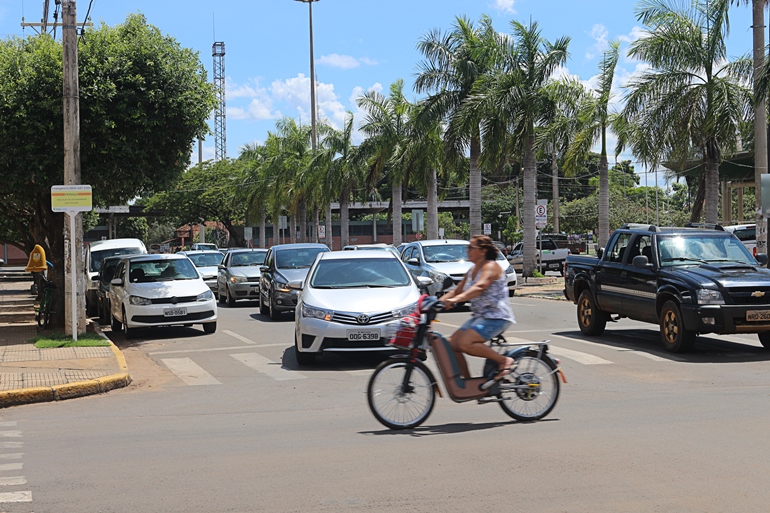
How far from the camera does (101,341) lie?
15.4 metres

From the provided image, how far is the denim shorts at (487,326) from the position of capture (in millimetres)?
8039

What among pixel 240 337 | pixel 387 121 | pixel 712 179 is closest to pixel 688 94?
pixel 712 179

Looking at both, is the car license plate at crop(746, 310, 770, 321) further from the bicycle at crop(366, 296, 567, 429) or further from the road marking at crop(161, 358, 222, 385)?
the road marking at crop(161, 358, 222, 385)

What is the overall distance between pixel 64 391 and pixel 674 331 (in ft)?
27.7

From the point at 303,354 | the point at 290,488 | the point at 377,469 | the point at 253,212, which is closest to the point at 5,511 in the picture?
the point at 290,488

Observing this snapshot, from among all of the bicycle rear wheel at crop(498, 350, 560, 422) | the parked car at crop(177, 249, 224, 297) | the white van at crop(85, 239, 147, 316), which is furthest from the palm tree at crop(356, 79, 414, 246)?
the bicycle rear wheel at crop(498, 350, 560, 422)

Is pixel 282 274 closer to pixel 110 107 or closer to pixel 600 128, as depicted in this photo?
pixel 110 107

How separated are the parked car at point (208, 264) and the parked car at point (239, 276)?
8.02ft

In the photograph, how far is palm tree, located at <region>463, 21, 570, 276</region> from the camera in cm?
3241

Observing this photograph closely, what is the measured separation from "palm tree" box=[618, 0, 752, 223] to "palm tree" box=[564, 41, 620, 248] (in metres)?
6.03

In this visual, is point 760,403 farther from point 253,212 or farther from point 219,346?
point 253,212

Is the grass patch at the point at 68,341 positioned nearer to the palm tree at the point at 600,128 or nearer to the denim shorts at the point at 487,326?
the denim shorts at the point at 487,326

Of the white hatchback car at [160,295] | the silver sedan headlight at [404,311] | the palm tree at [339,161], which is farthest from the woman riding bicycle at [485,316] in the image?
the palm tree at [339,161]

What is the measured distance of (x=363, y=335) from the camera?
1195 cm
